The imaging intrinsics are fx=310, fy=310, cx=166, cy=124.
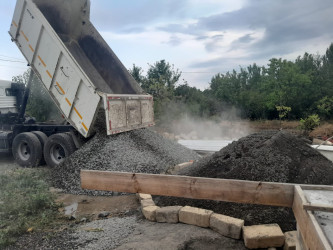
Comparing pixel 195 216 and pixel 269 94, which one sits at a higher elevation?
pixel 269 94

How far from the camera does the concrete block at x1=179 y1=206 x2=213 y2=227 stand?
4273 millimetres

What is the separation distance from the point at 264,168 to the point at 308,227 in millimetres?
2812

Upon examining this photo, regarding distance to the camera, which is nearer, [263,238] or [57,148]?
[263,238]

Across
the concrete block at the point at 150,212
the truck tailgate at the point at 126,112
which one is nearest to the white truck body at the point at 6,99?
the truck tailgate at the point at 126,112

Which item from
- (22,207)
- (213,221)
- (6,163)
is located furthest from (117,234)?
(6,163)

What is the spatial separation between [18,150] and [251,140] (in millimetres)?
7051

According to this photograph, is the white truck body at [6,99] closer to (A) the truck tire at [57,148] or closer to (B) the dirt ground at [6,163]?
(B) the dirt ground at [6,163]

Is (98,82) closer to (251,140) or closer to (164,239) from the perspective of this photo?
(251,140)

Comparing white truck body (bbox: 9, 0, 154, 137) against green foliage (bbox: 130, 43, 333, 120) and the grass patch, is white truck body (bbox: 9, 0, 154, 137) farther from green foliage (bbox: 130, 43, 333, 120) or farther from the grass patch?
green foliage (bbox: 130, 43, 333, 120)

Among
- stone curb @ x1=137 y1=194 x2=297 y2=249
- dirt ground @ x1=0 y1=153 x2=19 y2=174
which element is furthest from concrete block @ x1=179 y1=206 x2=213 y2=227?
dirt ground @ x1=0 y1=153 x2=19 y2=174

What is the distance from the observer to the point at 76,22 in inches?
367

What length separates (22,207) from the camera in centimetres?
551

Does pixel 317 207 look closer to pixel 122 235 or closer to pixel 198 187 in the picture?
pixel 198 187

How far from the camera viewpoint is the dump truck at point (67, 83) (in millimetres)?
7566
